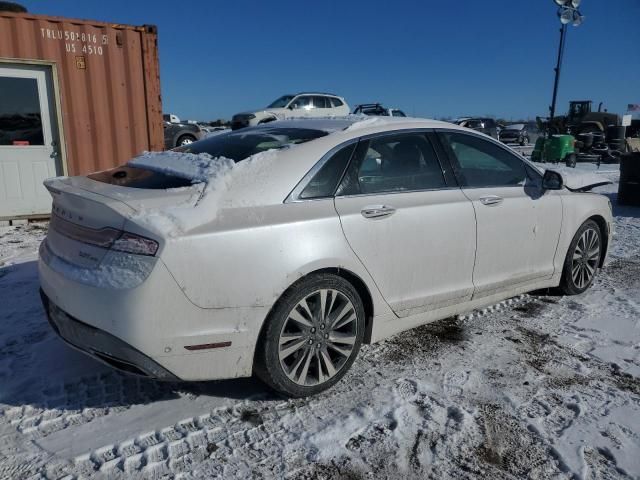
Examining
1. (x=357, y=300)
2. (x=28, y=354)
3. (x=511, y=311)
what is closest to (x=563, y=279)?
(x=511, y=311)

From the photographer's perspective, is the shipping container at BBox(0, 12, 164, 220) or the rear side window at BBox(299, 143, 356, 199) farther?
the shipping container at BBox(0, 12, 164, 220)

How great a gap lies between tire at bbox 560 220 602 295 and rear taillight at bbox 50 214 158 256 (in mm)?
3434

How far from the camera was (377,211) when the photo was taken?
2.89 metres

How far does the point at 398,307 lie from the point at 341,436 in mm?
899

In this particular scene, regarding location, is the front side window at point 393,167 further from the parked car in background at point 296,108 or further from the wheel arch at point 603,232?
the parked car in background at point 296,108

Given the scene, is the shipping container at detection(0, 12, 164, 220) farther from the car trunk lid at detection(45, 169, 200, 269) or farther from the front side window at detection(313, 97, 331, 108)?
the front side window at detection(313, 97, 331, 108)

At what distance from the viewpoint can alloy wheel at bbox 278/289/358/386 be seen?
263 centimetres

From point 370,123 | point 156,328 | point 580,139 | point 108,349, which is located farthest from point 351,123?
point 580,139

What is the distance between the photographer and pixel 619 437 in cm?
247

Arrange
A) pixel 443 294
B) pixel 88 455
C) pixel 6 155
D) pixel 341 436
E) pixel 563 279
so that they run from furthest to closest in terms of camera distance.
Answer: pixel 6 155
pixel 563 279
pixel 443 294
pixel 341 436
pixel 88 455

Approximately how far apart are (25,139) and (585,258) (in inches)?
285

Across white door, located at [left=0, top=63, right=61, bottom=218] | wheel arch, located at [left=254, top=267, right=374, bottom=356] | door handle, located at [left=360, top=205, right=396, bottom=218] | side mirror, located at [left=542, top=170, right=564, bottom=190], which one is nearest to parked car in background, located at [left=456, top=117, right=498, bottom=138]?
white door, located at [left=0, top=63, right=61, bottom=218]

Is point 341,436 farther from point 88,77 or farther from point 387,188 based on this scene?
point 88,77

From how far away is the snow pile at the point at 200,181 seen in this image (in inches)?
89.7
